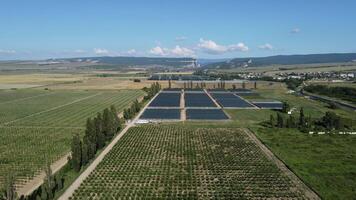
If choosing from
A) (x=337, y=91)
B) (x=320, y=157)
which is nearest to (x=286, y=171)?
(x=320, y=157)

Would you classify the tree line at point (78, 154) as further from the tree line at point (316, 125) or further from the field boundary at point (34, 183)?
the tree line at point (316, 125)

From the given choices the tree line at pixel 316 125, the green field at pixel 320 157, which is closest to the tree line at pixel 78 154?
the green field at pixel 320 157

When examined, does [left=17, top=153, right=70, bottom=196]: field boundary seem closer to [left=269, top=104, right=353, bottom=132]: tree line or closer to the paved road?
the paved road

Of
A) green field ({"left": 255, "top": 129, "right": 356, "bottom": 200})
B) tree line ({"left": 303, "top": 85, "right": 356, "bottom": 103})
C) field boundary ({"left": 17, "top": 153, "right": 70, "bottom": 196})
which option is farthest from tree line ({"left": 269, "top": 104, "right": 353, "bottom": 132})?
tree line ({"left": 303, "top": 85, "right": 356, "bottom": 103})

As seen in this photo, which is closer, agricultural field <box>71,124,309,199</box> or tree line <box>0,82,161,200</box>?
tree line <box>0,82,161,200</box>

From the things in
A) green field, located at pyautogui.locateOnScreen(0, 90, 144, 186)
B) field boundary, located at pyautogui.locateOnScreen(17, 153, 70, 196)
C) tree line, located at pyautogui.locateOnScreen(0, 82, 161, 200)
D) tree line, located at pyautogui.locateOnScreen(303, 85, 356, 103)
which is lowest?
tree line, located at pyautogui.locateOnScreen(303, 85, 356, 103)

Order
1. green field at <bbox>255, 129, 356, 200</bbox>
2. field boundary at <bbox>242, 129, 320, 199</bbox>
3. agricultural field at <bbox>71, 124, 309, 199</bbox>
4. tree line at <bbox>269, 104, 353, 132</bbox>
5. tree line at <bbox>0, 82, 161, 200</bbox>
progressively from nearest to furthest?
tree line at <bbox>0, 82, 161, 200</bbox>
agricultural field at <bbox>71, 124, 309, 199</bbox>
field boundary at <bbox>242, 129, 320, 199</bbox>
green field at <bbox>255, 129, 356, 200</bbox>
tree line at <bbox>269, 104, 353, 132</bbox>

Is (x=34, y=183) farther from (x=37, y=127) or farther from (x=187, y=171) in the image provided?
(x=37, y=127)
